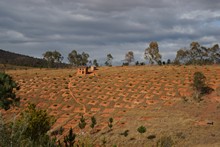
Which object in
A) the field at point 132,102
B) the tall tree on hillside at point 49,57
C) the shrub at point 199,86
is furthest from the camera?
the tall tree on hillside at point 49,57

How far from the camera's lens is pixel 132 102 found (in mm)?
50250

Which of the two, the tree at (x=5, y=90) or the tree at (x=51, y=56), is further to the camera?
the tree at (x=51, y=56)

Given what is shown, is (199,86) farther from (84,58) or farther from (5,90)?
(84,58)

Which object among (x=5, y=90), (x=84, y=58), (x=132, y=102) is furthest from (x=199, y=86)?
(x=84, y=58)

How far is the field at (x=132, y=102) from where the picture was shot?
104 ft

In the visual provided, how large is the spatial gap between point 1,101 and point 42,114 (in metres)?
10.9

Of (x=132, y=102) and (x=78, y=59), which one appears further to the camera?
(x=78, y=59)

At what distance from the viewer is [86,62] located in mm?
114375

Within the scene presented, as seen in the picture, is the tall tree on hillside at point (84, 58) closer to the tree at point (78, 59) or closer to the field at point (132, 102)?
the tree at point (78, 59)

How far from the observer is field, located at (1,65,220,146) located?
104ft

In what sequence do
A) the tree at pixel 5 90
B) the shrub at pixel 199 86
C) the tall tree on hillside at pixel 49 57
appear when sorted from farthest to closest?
the tall tree on hillside at pixel 49 57 < the shrub at pixel 199 86 < the tree at pixel 5 90

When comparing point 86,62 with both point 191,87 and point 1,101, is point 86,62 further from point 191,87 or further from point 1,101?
A: point 1,101

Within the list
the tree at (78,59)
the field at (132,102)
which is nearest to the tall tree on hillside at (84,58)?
the tree at (78,59)

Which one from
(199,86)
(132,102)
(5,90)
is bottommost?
(132,102)
